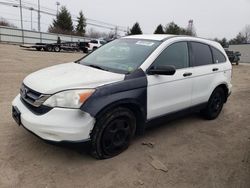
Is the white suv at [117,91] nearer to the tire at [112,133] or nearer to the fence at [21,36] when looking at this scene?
the tire at [112,133]

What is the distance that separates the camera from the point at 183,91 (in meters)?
4.20

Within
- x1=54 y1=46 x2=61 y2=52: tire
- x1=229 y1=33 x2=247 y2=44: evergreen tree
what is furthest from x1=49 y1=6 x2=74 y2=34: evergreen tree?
x1=229 y1=33 x2=247 y2=44: evergreen tree

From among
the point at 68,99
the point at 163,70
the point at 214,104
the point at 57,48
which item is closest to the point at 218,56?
the point at 214,104

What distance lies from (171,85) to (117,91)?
1109 millimetres

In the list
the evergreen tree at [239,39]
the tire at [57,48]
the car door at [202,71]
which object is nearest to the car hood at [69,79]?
the car door at [202,71]

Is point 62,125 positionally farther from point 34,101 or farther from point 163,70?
point 163,70

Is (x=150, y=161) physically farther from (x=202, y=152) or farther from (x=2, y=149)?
(x=2, y=149)

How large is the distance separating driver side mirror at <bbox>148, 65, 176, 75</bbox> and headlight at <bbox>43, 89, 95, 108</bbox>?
1135mm

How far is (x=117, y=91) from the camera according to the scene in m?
3.20

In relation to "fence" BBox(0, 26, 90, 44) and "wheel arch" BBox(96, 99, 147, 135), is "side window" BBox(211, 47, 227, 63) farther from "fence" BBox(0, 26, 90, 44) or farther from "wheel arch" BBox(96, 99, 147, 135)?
"fence" BBox(0, 26, 90, 44)

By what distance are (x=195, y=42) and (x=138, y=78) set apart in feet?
5.95

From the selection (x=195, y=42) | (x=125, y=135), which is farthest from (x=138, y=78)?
(x=195, y=42)

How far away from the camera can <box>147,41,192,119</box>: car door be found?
3682 millimetres

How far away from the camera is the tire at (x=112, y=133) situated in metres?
3.16
